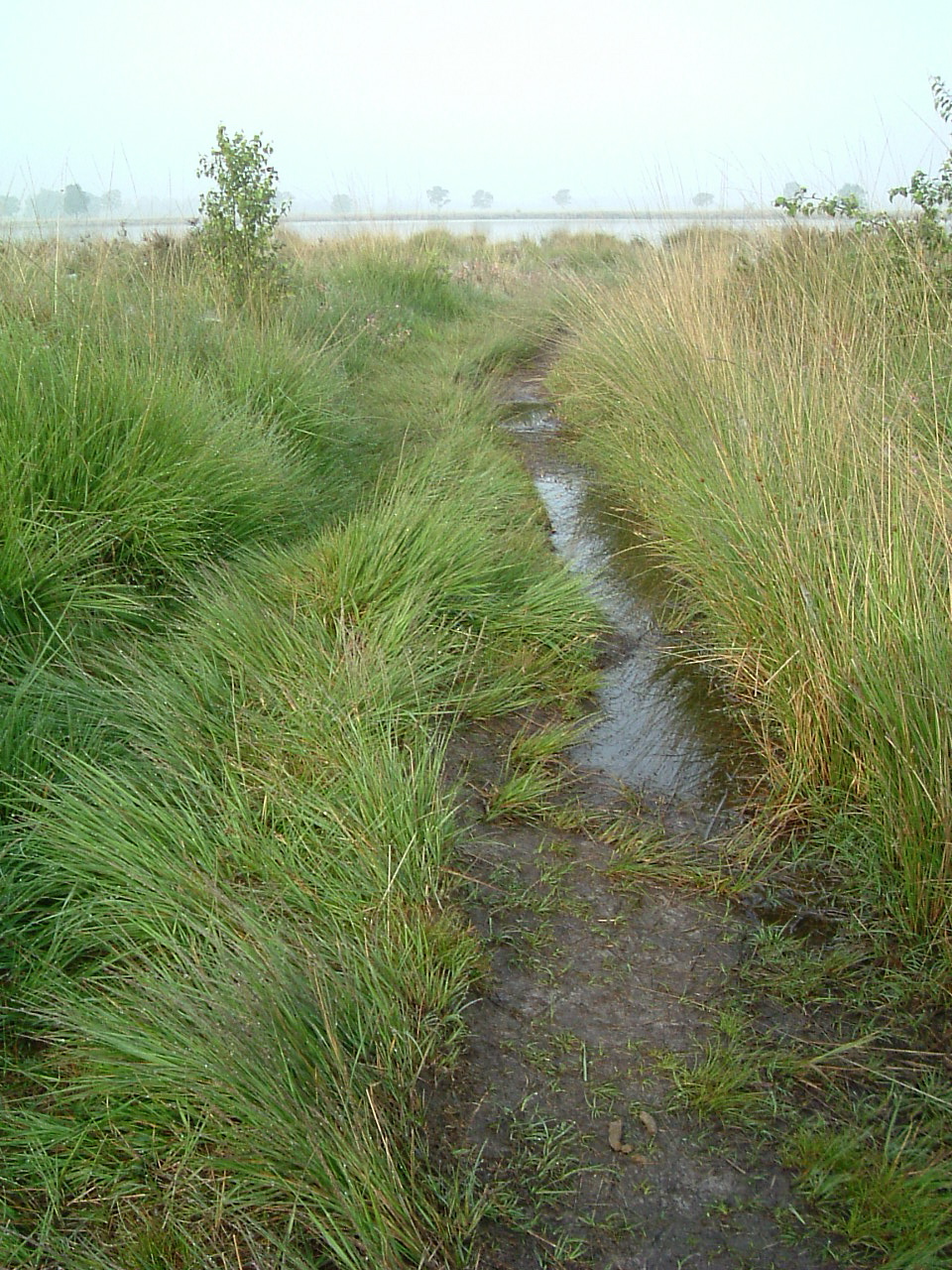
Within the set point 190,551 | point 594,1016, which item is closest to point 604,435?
point 190,551

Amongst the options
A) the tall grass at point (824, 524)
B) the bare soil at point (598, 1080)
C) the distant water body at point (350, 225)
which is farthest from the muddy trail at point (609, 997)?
the distant water body at point (350, 225)

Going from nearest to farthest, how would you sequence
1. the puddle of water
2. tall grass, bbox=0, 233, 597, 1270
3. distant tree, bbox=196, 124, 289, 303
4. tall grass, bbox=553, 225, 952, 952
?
tall grass, bbox=0, 233, 597, 1270 → tall grass, bbox=553, 225, 952, 952 → the puddle of water → distant tree, bbox=196, 124, 289, 303

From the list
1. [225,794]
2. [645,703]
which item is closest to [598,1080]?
[225,794]

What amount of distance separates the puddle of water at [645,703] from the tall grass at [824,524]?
150mm

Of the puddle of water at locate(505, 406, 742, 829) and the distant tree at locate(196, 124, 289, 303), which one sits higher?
the distant tree at locate(196, 124, 289, 303)

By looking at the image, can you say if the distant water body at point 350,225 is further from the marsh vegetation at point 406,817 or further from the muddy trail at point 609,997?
the muddy trail at point 609,997

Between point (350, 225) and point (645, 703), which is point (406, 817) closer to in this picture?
point (645, 703)

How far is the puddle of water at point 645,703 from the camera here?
305 centimetres

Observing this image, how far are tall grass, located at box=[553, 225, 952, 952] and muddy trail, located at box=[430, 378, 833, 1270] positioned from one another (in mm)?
363

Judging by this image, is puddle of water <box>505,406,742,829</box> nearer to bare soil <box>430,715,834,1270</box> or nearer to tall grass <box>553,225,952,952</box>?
tall grass <box>553,225,952,952</box>

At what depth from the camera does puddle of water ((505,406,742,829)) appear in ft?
10.00

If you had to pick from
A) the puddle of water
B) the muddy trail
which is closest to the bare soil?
the muddy trail

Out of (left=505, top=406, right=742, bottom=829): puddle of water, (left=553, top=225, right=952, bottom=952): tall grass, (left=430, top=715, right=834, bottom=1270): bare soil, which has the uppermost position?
(left=553, top=225, right=952, bottom=952): tall grass

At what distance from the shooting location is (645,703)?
137 inches
